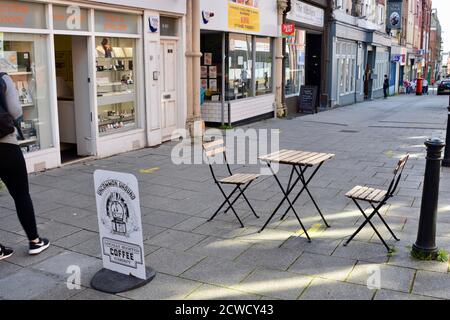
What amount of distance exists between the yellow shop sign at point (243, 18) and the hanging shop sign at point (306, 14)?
2.74 m

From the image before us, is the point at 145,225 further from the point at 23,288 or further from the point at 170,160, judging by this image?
the point at 170,160

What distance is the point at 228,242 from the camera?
16.8ft

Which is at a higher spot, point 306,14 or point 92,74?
point 306,14

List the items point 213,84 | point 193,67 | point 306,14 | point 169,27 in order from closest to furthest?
point 169,27, point 193,67, point 213,84, point 306,14

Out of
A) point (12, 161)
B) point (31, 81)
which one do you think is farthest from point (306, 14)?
point (12, 161)

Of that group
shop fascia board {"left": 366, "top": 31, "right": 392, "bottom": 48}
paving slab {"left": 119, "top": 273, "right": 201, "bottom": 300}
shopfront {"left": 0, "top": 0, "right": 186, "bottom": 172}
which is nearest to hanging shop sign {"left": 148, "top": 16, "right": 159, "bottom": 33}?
shopfront {"left": 0, "top": 0, "right": 186, "bottom": 172}

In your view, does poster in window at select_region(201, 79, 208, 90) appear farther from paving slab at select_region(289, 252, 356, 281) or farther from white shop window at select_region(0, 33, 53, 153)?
paving slab at select_region(289, 252, 356, 281)

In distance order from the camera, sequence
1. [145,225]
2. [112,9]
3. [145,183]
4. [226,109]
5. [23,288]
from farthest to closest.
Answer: [226,109]
[112,9]
[145,183]
[145,225]
[23,288]

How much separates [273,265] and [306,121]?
40.1 ft

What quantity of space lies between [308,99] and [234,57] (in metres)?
5.75

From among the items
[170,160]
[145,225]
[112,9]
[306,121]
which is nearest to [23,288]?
[145,225]

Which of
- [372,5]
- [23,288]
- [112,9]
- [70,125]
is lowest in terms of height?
[23,288]

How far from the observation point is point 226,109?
13852 millimetres

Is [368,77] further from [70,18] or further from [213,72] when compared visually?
[70,18]
